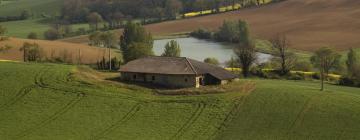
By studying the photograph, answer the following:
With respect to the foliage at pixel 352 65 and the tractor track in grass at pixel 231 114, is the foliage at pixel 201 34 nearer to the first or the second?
the foliage at pixel 352 65

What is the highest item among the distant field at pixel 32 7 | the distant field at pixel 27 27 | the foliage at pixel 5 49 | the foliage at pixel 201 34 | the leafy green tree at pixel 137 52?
the distant field at pixel 32 7

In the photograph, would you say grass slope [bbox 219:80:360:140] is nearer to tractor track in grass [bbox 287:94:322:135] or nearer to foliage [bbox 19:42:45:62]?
tractor track in grass [bbox 287:94:322:135]

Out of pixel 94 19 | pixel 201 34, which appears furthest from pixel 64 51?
pixel 94 19

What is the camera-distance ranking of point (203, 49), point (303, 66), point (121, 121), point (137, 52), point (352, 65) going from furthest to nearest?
point (203, 49) → point (303, 66) → point (137, 52) → point (352, 65) → point (121, 121)

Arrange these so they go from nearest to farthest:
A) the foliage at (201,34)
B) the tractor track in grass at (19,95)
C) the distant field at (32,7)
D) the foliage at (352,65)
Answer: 1. the tractor track in grass at (19,95)
2. the foliage at (352,65)
3. the foliage at (201,34)
4. the distant field at (32,7)

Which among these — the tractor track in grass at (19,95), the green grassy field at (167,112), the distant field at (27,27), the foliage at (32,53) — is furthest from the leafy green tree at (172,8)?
the tractor track in grass at (19,95)

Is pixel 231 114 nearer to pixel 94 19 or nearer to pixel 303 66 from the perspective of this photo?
pixel 303 66
